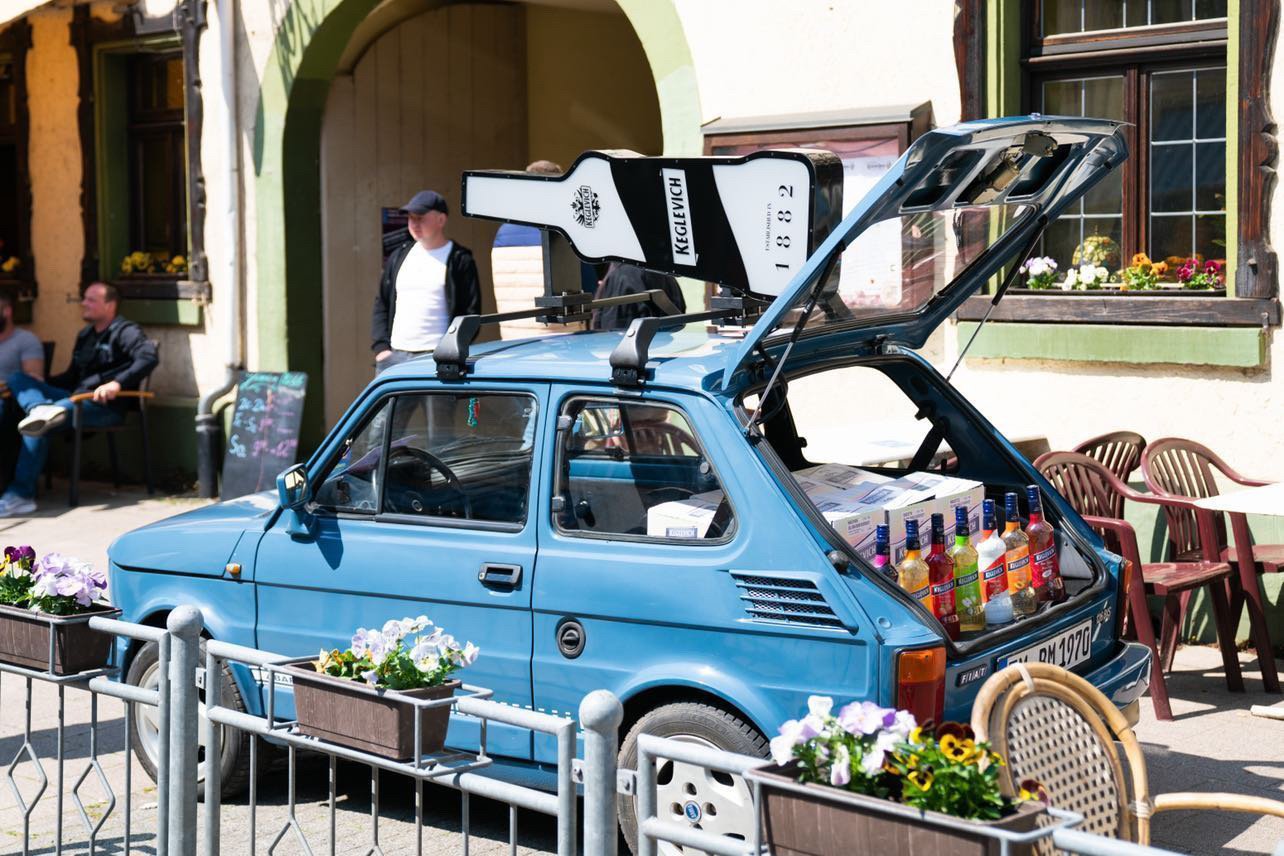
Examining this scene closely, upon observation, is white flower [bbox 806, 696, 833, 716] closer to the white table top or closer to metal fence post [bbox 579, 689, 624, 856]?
metal fence post [bbox 579, 689, 624, 856]

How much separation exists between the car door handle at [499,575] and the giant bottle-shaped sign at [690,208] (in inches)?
44.3

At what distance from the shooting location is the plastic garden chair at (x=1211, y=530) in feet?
22.9

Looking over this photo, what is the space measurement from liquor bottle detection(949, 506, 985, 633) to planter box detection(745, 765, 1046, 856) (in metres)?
1.90

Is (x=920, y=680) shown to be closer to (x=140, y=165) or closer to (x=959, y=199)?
(x=959, y=199)

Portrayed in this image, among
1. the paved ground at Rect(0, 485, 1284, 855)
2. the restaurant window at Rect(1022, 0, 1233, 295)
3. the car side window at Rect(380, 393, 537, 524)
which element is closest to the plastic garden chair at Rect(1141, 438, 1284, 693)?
the paved ground at Rect(0, 485, 1284, 855)

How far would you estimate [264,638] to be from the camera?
18.3ft

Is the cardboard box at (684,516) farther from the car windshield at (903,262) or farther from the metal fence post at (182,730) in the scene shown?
the metal fence post at (182,730)

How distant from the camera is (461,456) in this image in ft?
17.7

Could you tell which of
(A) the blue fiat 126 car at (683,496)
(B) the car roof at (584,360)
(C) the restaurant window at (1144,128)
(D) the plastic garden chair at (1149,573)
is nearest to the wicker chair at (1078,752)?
(A) the blue fiat 126 car at (683,496)

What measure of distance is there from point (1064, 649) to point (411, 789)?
238cm

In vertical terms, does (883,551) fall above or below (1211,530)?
above

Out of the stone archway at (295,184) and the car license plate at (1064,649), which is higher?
the stone archway at (295,184)

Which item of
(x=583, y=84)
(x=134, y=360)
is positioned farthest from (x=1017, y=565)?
(x=583, y=84)

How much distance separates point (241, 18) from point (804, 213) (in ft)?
27.1
